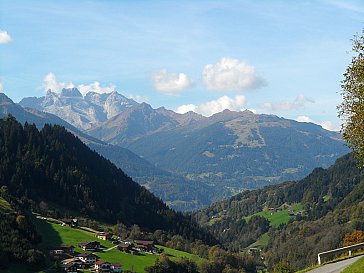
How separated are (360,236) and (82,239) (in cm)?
8845

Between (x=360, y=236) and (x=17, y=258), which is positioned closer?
(x=17, y=258)

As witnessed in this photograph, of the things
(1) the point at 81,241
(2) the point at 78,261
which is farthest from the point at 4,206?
(2) the point at 78,261

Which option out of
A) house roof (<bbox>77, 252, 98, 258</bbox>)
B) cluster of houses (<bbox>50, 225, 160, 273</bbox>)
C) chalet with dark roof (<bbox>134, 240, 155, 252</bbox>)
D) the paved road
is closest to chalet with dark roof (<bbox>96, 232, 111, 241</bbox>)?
cluster of houses (<bbox>50, 225, 160, 273</bbox>)

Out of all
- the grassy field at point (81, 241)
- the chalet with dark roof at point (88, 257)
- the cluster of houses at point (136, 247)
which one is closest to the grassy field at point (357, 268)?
the grassy field at point (81, 241)

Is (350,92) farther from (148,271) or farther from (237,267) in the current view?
(237,267)

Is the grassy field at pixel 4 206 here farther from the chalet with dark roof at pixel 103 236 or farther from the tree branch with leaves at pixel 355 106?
the tree branch with leaves at pixel 355 106

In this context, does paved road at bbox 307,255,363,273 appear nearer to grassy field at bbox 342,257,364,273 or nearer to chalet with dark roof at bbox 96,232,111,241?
grassy field at bbox 342,257,364,273

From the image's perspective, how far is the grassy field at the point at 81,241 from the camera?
5494 inches

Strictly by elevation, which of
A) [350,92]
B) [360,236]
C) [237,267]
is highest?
[350,92]

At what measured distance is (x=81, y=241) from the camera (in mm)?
152000

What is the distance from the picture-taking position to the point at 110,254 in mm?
146375

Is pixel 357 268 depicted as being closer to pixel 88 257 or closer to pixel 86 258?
pixel 86 258

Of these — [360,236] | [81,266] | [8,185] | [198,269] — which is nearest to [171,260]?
[198,269]

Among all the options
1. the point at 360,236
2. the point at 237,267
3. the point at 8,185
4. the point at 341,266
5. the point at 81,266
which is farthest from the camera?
the point at 8,185
